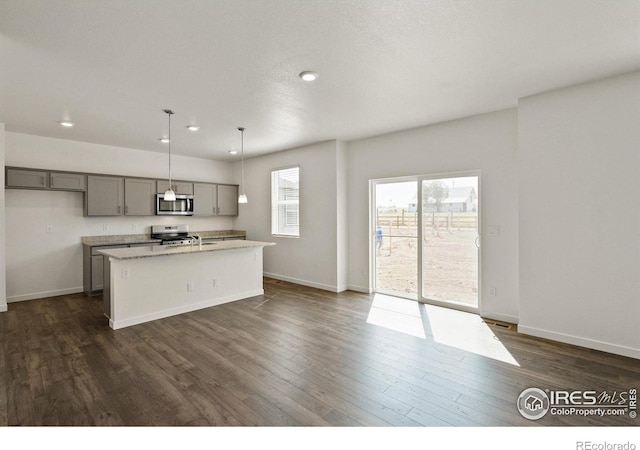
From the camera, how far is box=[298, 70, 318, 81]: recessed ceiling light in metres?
2.96

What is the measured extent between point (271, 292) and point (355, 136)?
312cm

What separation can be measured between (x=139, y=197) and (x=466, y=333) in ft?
19.9

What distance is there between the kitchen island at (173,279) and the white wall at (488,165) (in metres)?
2.90

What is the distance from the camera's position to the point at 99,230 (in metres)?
5.85

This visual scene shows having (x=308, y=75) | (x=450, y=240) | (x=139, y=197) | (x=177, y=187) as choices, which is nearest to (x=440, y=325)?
(x=450, y=240)

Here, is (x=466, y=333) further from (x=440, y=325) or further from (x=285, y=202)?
(x=285, y=202)

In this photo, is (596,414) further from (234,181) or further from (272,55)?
Answer: (234,181)

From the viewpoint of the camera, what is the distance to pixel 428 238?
479 cm

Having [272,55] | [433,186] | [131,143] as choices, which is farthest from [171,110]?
[433,186]

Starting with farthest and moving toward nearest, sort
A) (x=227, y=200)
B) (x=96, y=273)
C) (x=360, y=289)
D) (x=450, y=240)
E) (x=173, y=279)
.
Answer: (x=227, y=200)
(x=360, y=289)
(x=96, y=273)
(x=450, y=240)
(x=173, y=279)

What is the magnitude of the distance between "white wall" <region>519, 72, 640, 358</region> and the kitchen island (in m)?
3.95

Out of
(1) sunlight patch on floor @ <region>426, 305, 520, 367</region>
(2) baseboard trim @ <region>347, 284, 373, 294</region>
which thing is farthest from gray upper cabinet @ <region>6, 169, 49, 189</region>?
(1) sunlight patch on floor @ <region>426, 305, 520, 367</region>

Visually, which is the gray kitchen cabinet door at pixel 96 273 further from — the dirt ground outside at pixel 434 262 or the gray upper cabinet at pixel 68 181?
the dirt ground outside at pixel 434 262

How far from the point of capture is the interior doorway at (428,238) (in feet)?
14.4
